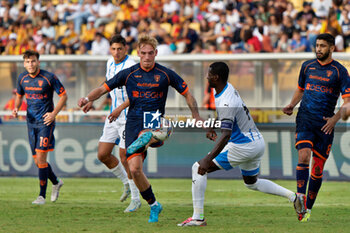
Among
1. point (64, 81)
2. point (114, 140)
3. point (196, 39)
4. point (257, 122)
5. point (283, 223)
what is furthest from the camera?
point (196, 39)

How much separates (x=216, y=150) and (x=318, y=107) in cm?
169

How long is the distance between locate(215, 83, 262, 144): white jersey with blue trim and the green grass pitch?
1055 mm

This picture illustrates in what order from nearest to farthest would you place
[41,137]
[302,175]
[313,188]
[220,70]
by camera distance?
[220,70], [302,175], [313,188], [41,137]

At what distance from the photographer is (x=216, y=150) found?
286 inches

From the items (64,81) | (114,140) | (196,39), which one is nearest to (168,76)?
(114,140)

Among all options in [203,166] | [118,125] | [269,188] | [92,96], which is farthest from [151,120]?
[118,125]

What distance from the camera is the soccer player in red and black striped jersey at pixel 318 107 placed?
8062mm

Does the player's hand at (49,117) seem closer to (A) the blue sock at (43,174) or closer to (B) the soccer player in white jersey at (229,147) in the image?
(A) the blue sock at (43,174)

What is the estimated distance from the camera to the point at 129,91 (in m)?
8.05

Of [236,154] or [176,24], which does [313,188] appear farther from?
[176,24]

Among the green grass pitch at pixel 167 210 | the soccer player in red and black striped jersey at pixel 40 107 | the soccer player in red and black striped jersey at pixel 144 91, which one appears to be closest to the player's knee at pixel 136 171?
the soccer player in red and black striped jersey at pixel 144 91

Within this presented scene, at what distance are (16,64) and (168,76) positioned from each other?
9.88 meters

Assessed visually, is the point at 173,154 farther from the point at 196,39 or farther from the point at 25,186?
the point at 196,39

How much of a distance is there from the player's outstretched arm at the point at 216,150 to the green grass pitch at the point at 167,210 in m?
0.69
